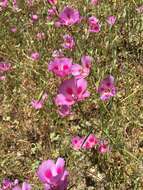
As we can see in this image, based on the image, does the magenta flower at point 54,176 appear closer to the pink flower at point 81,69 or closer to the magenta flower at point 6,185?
the pink flower at point 81,69

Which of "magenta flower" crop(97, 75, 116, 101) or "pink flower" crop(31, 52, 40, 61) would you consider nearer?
"magenta flower" crop(97, 75, 116, 101)

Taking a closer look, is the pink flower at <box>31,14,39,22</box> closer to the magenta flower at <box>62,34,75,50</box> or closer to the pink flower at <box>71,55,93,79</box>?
the magenta flower at <box>62,34,75,50</box>

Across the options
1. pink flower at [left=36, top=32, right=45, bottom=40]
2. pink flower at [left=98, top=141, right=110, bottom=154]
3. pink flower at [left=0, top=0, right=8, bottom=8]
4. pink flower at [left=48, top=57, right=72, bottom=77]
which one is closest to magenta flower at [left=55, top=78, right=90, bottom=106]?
pink flower at [left=48, top=57, right=72, bottom=77]

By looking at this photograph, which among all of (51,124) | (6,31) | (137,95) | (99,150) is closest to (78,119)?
(51,124)

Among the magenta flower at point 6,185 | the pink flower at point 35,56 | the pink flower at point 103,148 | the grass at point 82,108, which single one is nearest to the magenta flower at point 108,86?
the grass at point 82,108

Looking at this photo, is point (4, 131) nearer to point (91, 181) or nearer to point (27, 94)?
point (27, 94)

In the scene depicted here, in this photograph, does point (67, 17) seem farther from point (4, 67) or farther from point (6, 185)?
point (4, 67)
